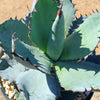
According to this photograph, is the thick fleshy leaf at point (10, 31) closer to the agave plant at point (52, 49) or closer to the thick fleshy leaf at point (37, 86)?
the agave plant at point (52, 49)

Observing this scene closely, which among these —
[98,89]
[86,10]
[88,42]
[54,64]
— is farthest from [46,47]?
[86,10]

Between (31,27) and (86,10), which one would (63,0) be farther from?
(86,10)

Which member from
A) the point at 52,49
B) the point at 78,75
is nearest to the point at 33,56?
the point at 52,49

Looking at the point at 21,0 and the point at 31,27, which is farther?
the point at 21,0

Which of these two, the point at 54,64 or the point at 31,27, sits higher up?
the point at 31,27

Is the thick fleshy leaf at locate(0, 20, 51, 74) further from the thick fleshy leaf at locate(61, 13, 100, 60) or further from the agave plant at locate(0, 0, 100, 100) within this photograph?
the thick fleshy leaf at locate(61, 13, 100, 60)

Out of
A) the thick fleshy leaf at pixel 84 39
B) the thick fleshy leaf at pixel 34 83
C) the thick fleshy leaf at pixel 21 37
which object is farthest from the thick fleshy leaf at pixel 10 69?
the thick fleshy leaf at pixel 84 39

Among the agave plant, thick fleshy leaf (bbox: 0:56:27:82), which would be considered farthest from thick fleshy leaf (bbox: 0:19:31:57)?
thick fleshy leaf (bbox: 0:56:27:82)
